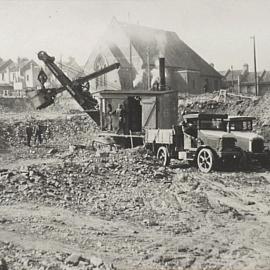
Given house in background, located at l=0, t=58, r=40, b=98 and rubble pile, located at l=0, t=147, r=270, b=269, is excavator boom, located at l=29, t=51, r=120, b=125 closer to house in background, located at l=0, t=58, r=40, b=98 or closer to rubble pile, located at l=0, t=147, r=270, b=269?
rubble pile, located at l=0, t=147, r=270, b=269

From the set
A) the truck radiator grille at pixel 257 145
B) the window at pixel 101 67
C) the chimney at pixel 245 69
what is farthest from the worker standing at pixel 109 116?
the chimney at pixel 245 69

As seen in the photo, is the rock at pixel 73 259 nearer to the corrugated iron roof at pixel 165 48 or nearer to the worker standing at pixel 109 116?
the worker standing at pixel 109 116

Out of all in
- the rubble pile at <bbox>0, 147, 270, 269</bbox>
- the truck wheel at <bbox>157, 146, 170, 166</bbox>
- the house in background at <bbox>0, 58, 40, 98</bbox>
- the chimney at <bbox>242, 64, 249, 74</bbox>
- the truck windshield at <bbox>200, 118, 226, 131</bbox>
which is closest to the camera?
the rubble pile at <bbox>0, 147, 270, 269</bbox>

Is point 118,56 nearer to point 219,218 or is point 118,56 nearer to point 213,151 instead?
point 213,151

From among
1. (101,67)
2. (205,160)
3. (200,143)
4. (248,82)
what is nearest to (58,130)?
(200,143)

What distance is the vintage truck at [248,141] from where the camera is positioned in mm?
15758

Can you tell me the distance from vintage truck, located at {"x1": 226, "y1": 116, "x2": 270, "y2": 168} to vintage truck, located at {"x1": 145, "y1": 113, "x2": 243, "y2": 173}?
12.0 inches

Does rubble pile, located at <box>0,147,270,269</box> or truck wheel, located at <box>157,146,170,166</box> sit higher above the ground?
truck wheel, located at <box>157,146,170,166</box>

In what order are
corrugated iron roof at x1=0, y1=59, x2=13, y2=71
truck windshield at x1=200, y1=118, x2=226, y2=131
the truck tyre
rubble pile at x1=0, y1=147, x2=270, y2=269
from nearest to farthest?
rubble pile at x1=0, y1=147, x2=270, y2=269, the truck tyre, truck windshield at x1=200, y1=118, x2=226, y2=131, corrugated iron roof at x1=0, y1=59, x2=13, y2=71

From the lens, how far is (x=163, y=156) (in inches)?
664

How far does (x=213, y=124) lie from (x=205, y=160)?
5.33ft

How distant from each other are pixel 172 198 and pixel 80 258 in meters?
4.63

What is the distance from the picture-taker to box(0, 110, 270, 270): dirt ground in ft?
22.6

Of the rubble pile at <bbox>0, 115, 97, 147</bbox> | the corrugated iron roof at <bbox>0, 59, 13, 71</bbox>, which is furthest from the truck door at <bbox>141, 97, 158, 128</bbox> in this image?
the corrugated iron roof at <bbox>0, 59, 13, 71</bbox>
